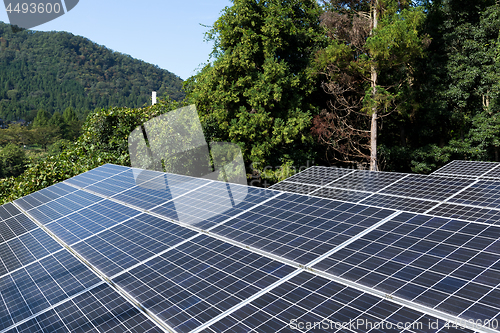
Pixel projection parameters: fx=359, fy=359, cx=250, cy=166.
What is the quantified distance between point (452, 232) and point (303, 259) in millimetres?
2382

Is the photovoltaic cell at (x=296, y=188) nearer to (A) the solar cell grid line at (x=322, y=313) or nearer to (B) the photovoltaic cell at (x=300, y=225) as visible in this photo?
(B) the photovoltaic cell at (x=300, y=225)

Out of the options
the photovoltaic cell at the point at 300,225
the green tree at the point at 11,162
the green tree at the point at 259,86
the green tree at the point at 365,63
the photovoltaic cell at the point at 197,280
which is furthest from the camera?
the green tree at the point at 11,162

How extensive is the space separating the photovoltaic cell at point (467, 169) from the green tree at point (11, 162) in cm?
7776

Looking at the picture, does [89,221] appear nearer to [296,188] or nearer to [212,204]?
[212,204]

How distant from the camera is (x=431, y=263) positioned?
4.82 metres

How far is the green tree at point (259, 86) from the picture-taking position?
24250 mm

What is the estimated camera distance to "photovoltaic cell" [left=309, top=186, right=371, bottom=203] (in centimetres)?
1056

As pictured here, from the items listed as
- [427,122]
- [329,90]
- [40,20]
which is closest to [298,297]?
[40,20]

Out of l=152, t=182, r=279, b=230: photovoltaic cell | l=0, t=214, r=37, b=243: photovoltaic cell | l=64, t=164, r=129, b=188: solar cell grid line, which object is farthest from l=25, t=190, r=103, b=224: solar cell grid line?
l=152, t=182, r=279, b=230: photovoltaic cell

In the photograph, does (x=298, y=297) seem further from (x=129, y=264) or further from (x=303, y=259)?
(x=129, y=264)

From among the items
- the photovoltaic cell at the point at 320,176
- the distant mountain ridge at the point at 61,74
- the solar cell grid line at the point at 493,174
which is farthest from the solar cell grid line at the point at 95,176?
the distant mountain ridge at the point at 61,74

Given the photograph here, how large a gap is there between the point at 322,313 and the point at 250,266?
163cm

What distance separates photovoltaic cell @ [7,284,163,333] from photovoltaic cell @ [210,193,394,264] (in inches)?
88.9

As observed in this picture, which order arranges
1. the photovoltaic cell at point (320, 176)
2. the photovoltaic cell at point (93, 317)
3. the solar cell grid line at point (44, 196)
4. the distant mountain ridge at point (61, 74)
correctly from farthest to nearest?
1. the distant mountain ridge at point (61, 74)
2. the photovoltaic cell at point (320, 176)
3. the solar cell grid line at point (44, 196)
4. the photovoltaic cell at point (93, 317)
